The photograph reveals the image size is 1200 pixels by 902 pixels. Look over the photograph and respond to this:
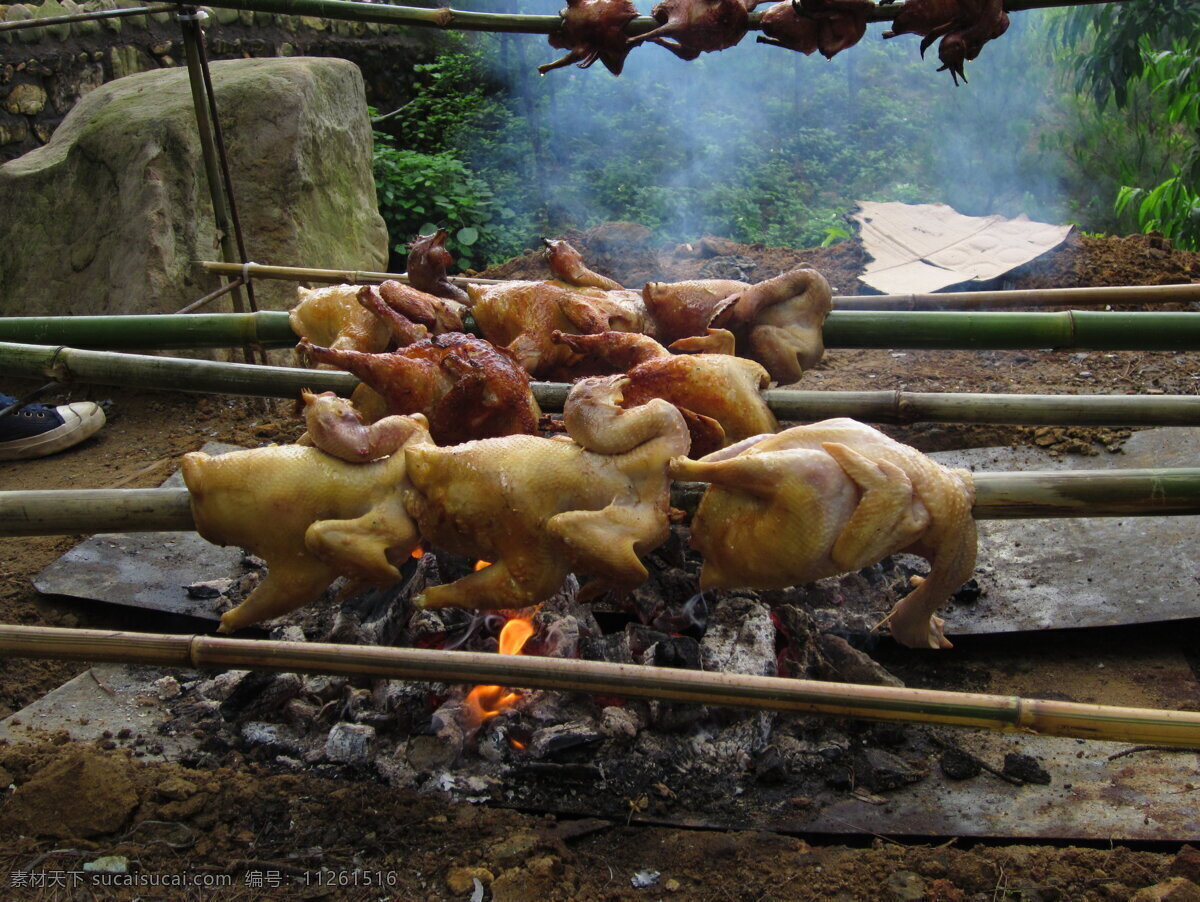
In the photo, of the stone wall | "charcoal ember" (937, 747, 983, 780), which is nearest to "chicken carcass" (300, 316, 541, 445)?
"charcoal ember" (937, 747, 983, 780)

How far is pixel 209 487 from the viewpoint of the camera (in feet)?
6.95

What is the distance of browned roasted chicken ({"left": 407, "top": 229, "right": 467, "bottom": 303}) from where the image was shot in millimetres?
3672

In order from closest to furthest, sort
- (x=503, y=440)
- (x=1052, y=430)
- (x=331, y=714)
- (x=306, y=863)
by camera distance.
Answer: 1. (x=503, y=440)
2. (x=306, y=863)
3. (x=331, y=714)
4. (x=1052, y=430)

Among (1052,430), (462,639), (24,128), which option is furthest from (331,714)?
(24,128)

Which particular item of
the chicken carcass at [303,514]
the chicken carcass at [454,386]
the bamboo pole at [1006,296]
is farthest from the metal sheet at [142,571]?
the chicken carcass at [303,514]

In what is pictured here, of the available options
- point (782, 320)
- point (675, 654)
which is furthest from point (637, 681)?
point (782, 320)

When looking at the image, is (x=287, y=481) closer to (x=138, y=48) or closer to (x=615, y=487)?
(x=615, y=487)

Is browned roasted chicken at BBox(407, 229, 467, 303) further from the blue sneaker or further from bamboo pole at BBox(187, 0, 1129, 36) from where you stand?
the blue sneaker

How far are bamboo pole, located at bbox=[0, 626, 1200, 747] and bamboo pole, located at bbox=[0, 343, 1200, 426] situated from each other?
2.80 feet

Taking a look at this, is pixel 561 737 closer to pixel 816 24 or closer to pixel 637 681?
pixel 637 681

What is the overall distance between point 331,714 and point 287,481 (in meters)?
1.66

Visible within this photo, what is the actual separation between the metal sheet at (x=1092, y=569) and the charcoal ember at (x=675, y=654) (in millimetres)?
1143

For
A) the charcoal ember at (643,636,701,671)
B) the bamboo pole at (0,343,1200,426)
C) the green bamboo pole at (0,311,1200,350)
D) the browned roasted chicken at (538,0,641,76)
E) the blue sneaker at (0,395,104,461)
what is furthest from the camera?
the blue sneaker at (0,395,104,461)

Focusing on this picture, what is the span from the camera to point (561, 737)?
10.6ft
